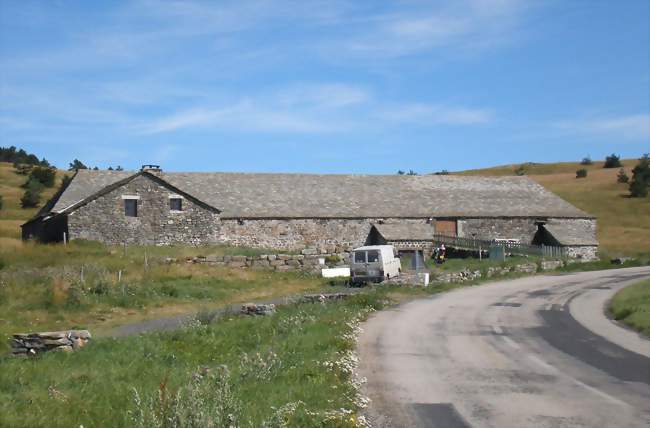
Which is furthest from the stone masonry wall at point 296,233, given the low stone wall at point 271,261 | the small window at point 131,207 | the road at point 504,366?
the road at point 504,366

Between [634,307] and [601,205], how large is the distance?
2682 inches

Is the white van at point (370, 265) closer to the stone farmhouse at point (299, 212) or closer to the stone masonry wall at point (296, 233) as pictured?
the stone farmhouse at point (299, 212)

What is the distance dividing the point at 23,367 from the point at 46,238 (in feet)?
119

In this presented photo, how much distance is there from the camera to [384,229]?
1975 inches

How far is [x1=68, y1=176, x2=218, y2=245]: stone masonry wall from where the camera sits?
45156 millimetres

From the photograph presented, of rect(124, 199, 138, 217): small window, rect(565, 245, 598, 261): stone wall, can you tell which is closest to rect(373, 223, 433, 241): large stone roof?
rect(565, 245, 598, 261): stone wall

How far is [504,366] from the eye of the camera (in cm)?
1392

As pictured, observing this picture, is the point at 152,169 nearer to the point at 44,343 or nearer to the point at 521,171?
the point at 44,343

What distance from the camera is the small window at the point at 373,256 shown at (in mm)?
33562

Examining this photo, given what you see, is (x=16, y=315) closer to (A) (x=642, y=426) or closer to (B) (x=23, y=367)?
(B) (x=23, y=367)

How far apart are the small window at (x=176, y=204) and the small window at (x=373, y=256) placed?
17.9m

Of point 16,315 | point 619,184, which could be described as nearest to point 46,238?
point 16,315

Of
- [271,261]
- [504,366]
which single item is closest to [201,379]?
[504,366]

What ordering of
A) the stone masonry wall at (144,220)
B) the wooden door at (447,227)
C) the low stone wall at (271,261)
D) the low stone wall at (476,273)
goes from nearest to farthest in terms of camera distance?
the low stone wall at (476,273), the low stone wall at (271,261), the stone masonry wall at (144,220), the wooden door at (447,227)
